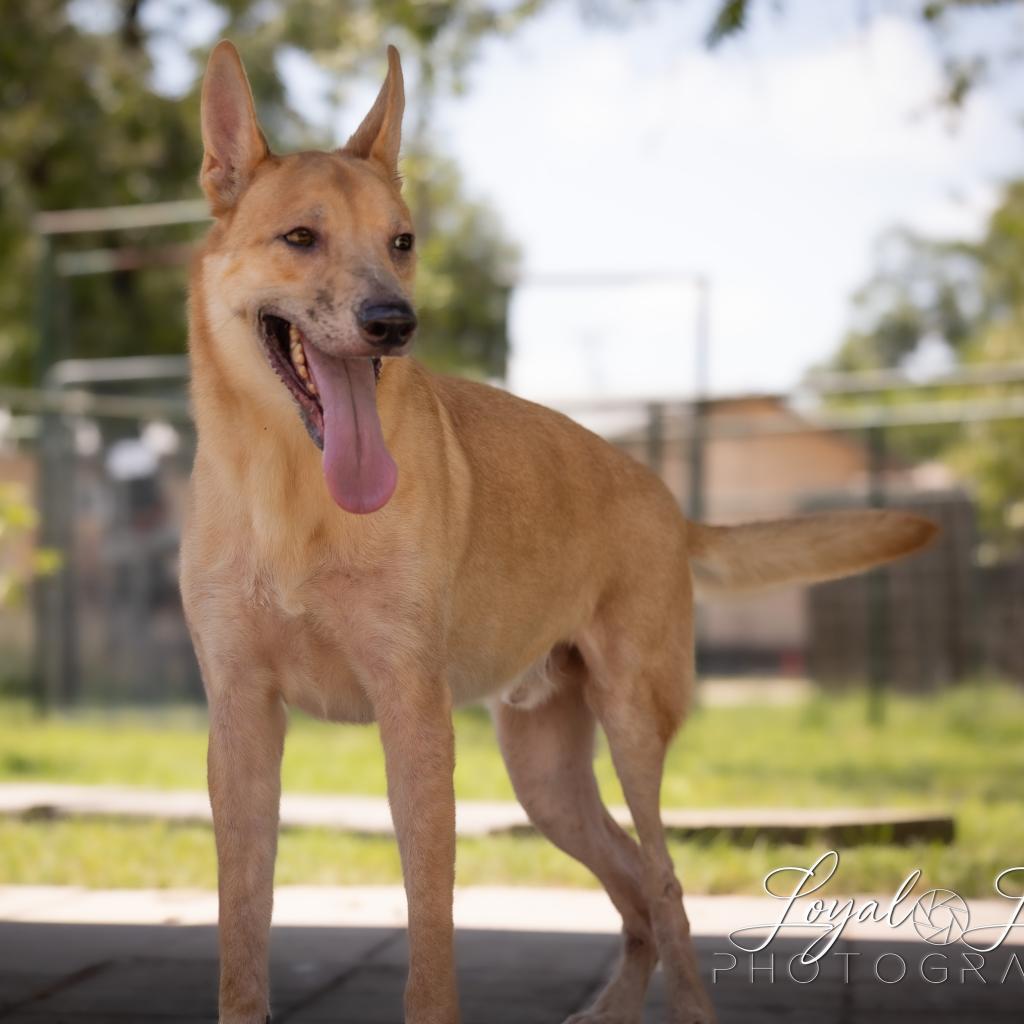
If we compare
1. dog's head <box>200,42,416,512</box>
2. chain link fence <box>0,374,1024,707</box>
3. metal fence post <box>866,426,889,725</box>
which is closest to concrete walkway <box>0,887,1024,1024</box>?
dog's head <box>200,42,416,512</box>

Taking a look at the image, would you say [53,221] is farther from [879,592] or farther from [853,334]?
[853,334]

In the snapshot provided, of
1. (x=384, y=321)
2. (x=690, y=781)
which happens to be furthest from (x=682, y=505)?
(x=384, y=321)

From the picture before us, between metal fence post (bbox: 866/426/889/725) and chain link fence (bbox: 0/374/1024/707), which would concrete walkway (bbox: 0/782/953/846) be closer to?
chain link fence (bbox: 0/374/1024/707)

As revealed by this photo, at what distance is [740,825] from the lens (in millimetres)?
6664

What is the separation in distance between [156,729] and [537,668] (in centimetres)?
871

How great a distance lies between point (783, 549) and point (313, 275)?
6.85ft

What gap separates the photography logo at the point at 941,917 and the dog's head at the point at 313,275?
8.31 feet

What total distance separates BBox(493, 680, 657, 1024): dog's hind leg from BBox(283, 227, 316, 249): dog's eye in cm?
171

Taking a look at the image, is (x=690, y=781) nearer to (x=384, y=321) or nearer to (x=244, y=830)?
(x=244, y=830)

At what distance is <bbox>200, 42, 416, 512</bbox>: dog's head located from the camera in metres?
3.47

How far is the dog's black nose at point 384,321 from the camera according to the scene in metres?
3.39

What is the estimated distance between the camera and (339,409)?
3545 millimetres

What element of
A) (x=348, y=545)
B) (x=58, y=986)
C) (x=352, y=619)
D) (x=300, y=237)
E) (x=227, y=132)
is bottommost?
(x=58, y=986)

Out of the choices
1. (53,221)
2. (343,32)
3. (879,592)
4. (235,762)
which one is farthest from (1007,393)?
(235,762)
